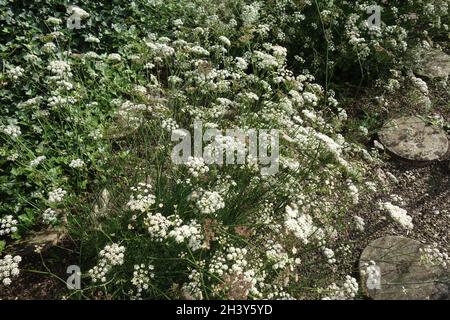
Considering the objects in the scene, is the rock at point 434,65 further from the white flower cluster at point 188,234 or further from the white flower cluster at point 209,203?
the white flower cluster at point 188,234

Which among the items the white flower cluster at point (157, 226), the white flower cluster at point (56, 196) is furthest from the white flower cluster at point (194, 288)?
the white flower cluster at point (56, 196)

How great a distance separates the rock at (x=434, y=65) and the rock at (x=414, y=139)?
894 millimetres

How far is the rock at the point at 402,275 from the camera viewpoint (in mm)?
3260

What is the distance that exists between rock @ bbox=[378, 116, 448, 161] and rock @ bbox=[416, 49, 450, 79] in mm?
894

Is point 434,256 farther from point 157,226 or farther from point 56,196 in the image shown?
point 56,196

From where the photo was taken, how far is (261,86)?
3.92 metres

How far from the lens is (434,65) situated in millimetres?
5559

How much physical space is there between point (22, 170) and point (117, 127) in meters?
0.85

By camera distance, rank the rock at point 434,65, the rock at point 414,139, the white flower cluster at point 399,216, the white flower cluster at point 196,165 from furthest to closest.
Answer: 1. the rock at point 434,65
2. the rock at point 414,139
3. the white flower cluster at point 399,216
4. the white flower cluster at point 196,165

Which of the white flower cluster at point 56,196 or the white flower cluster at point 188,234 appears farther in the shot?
the white flower cluster at point 56,196

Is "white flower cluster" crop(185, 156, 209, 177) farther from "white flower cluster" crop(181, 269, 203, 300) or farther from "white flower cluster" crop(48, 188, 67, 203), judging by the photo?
"white flower cluster" crop(48, 188, 67, 203)

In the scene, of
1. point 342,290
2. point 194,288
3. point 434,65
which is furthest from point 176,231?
point 434,65

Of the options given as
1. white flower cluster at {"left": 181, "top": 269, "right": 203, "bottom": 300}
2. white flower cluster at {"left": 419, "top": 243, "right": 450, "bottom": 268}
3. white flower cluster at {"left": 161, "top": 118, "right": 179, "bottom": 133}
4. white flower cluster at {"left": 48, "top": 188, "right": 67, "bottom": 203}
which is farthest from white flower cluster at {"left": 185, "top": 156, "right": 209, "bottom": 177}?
white flower cluster at {"left": 419, "top": 243, "right": 450, "bottom": 268}
